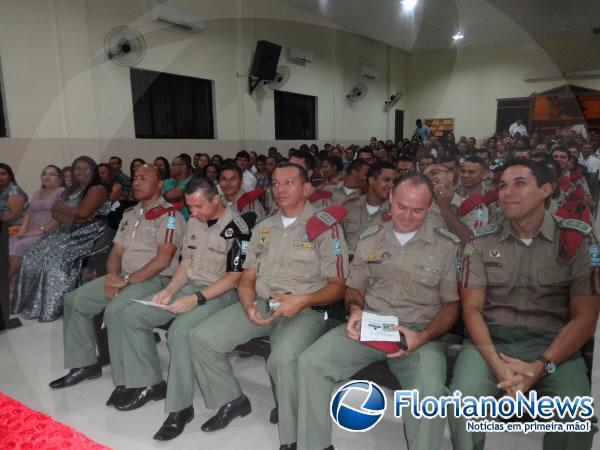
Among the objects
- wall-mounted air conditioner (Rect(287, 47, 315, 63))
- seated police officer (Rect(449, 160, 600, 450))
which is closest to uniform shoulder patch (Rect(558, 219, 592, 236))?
seated police officer (Rect(449, 160, 600, 450))

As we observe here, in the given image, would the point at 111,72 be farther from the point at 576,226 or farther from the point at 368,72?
the point at 368,72

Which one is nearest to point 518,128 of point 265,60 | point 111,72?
point 265,60

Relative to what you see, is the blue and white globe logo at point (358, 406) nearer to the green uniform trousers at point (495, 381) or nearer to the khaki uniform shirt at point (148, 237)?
the green uniform trousers at point (495, 381)

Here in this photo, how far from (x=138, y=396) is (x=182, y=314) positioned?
450mm

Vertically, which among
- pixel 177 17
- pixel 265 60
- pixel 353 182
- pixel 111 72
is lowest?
pixel 353 182

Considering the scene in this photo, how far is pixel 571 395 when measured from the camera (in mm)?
1352

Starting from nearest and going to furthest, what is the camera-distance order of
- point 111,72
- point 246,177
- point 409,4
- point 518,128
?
1. point 246,177
2. point 111,72
3. point 409,4
4. point 518,128

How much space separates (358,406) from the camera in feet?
5.48

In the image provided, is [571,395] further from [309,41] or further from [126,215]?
[309,41]

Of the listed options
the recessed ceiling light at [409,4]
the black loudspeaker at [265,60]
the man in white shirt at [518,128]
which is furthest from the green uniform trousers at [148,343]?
the man in white shirt at [518,128]

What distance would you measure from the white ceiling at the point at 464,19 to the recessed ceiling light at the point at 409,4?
0.09m

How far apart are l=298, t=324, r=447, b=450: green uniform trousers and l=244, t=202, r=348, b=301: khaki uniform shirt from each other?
34 cm

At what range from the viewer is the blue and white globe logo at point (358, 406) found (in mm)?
1640

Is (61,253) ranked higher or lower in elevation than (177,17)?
lower
